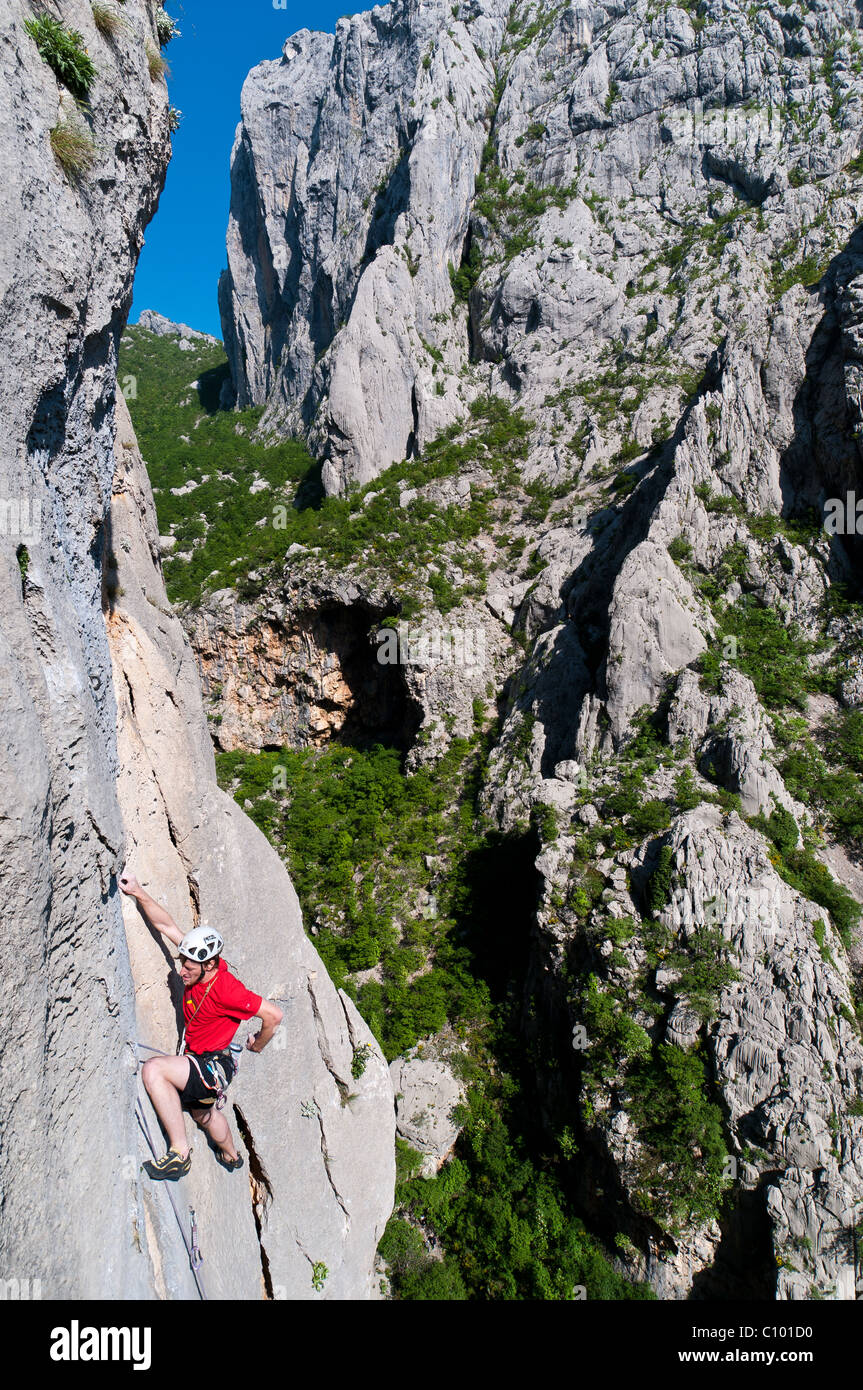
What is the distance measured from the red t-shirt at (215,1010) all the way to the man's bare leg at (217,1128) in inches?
25.7

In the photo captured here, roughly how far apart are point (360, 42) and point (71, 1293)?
64082 millimetres

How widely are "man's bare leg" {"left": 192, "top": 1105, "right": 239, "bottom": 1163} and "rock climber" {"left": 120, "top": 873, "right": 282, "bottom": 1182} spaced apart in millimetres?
12

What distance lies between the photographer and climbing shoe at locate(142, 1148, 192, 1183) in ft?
15.8

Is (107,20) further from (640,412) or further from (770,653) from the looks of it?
(640,412)

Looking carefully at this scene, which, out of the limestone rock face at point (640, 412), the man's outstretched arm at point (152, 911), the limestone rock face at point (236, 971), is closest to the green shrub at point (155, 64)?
the limestone rock face at point (236, 971)

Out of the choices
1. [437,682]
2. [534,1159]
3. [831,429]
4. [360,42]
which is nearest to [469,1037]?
[534,1159]

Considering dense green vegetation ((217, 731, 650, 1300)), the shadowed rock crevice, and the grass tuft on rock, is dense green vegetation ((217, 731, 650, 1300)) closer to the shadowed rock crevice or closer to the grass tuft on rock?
the shadowed rock crevice

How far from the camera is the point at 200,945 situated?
5383 millimetres

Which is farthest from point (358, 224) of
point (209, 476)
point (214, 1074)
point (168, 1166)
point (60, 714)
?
point (168, 1166)

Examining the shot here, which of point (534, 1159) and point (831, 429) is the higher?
point (831, 429)

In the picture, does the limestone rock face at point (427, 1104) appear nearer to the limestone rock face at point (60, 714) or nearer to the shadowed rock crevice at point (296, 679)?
the limestone rock face at point (60, 714)
